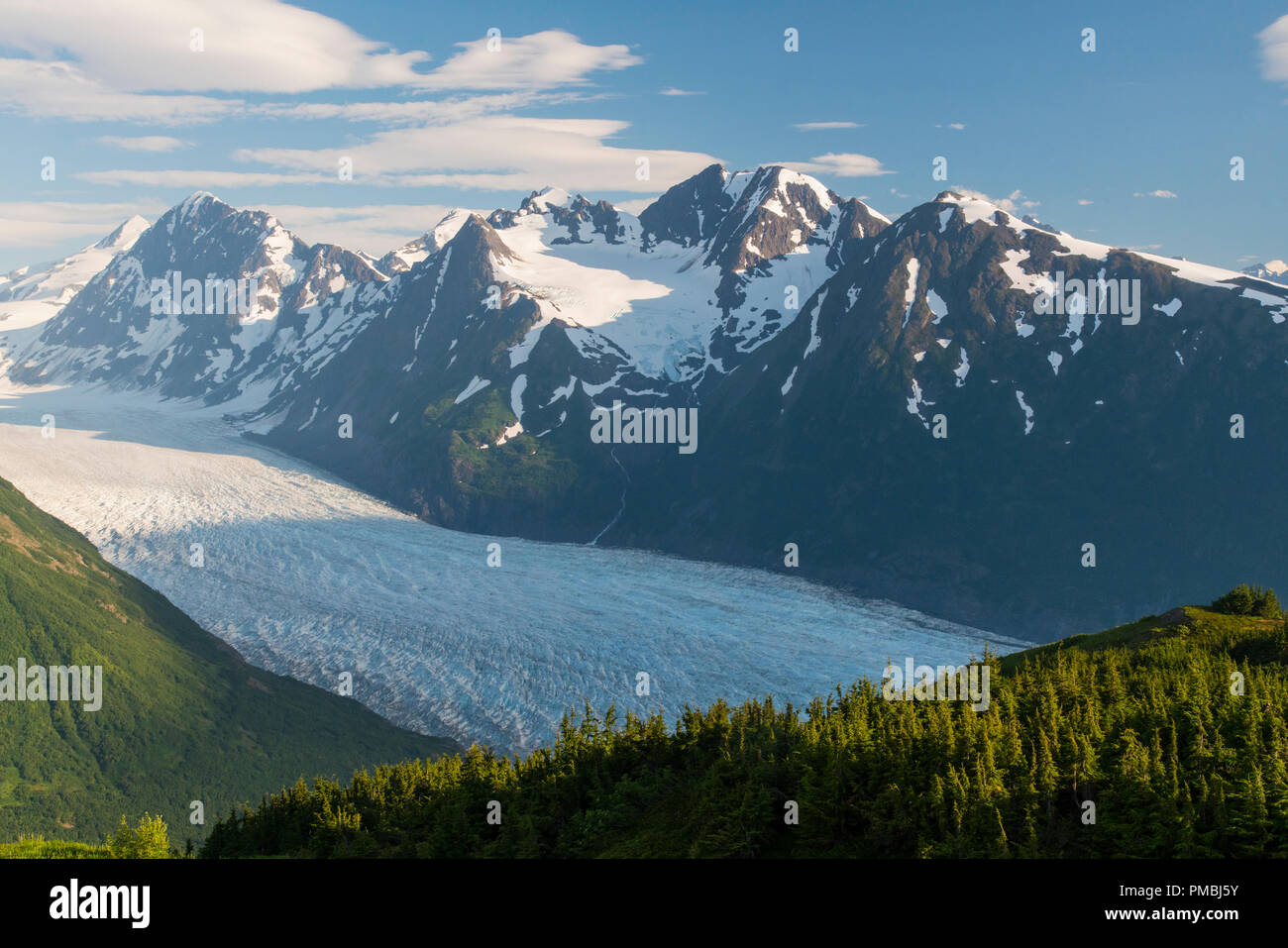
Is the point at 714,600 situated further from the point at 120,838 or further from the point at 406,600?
the point at 120,838

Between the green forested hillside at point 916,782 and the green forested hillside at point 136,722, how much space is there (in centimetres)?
3755

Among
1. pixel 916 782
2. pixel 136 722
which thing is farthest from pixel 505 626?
pixel 916 782

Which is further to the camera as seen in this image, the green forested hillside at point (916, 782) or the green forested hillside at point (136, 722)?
the green forested hillside at point (136, 722)

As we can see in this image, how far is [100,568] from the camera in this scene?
469ft

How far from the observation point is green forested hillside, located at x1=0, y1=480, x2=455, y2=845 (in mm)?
98688

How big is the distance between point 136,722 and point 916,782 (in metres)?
103

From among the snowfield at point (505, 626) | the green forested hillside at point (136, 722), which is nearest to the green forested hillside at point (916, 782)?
the green forested hillside at point (136, 722)

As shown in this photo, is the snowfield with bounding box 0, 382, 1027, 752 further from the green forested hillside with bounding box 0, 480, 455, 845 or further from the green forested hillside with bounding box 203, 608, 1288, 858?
the green forested hillside with bounding box 203, 608, 1288, 858

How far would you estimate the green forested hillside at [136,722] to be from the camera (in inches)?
3885

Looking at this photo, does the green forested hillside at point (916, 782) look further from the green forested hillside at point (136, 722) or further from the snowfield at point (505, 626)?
the snowfield at point (505, 626)

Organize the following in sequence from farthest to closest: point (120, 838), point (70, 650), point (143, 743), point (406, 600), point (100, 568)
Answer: point (406, 600) → point (100, 568) → point (70, 650) → point (143, 743) → point (120, 838)

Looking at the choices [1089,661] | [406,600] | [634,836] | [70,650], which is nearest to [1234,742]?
[1089,661]

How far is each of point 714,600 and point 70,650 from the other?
102251 mm

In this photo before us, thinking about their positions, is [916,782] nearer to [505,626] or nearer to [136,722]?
[136,722]
